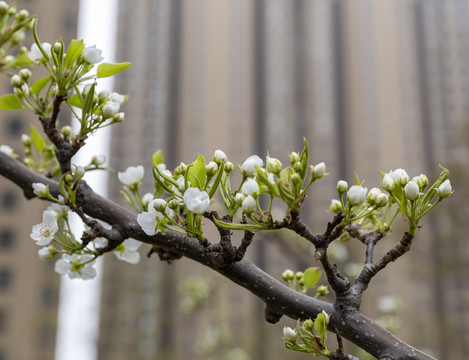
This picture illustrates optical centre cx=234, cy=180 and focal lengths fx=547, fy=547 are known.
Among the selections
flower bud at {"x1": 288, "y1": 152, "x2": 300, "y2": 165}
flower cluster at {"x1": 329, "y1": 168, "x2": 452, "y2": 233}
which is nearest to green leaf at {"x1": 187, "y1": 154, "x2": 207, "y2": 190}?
flower bud at {"x1": 288, "y1": 152, "x2": 300, "y2": 165}

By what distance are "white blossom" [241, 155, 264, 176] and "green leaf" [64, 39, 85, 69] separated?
57cm

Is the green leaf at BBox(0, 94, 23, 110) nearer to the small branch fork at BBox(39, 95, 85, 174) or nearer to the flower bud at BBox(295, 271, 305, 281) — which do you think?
the small branch fork at BBox(39, 95, 85, 174)

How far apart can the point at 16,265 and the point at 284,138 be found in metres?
27.1

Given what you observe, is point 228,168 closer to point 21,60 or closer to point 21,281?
point 21,60

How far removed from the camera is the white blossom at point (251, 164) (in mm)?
1274

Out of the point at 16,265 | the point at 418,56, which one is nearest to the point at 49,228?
the point at 16,265

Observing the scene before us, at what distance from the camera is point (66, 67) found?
1501mm

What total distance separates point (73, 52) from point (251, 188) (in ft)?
2.12

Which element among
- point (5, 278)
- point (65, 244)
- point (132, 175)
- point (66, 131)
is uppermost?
point (5, 278)

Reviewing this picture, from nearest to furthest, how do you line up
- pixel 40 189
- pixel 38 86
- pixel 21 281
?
1. pixel 40 189
2. pixel 38 86
3. pixel 21 281

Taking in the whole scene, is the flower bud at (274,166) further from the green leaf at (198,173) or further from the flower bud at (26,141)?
the flower bud at (26,141)

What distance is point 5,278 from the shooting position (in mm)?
36938

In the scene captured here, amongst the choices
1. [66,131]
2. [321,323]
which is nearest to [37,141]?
[66,131]

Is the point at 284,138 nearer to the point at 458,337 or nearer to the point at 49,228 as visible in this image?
the point at 458,337
